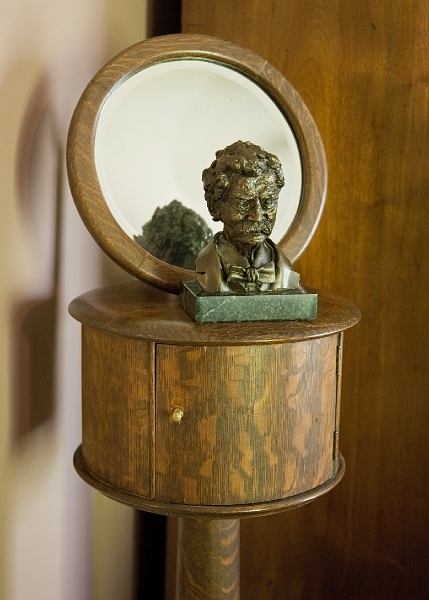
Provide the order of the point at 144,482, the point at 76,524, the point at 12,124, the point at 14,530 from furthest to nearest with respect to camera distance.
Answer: the point at 76,524, the point at 14,530, the point at 12,124, the point at 144,482

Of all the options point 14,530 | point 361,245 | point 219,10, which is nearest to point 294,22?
point 219,10

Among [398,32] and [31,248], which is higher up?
[398,32]

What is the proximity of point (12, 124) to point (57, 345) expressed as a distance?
1.70ft

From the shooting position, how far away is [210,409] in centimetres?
117

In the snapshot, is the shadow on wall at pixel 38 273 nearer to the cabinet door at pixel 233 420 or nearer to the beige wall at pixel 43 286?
the beige wall at pixel 43 286

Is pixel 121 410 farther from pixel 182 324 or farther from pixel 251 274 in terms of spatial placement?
pixel 251 274

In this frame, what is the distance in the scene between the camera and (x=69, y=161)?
1388mm

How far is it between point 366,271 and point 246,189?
2.29 feet

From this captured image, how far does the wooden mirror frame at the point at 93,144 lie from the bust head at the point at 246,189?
0.23 m

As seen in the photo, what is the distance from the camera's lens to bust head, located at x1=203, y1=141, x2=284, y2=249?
123 centimetres

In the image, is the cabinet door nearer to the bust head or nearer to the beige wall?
the bust head

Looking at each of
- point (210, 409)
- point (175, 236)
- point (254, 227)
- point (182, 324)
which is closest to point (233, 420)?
point (210, 409)

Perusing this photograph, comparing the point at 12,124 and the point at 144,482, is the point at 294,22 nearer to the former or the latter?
the point at 12,124

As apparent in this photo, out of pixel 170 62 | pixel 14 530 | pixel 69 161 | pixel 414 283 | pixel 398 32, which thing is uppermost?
pixel 398 32
